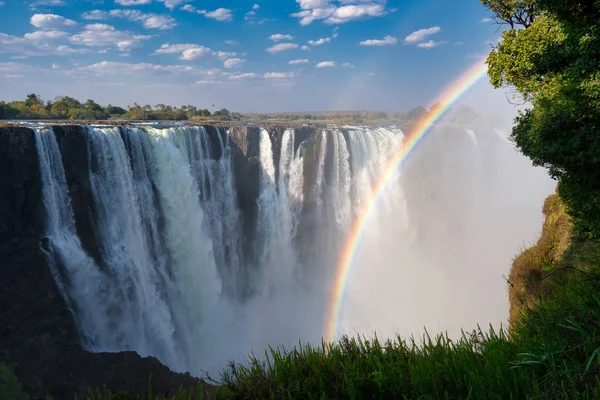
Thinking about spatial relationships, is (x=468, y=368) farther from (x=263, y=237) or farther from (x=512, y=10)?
(x=263, y=237)

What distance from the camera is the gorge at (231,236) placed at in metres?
13.0

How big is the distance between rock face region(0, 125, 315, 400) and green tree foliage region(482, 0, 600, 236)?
11.0 meters

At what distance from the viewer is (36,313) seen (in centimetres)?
1247

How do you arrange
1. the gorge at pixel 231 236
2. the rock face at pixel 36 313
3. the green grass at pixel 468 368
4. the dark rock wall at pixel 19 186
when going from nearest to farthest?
1. the green grass at pixel 468 368
2. the rock face at pixel 36 313
3. the dark rock wall at pixel 19 186
4. the gorge at pixel 231 236

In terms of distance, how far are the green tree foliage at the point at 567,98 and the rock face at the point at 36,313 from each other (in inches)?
432

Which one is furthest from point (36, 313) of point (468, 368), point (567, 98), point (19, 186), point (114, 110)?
point (114, 110)

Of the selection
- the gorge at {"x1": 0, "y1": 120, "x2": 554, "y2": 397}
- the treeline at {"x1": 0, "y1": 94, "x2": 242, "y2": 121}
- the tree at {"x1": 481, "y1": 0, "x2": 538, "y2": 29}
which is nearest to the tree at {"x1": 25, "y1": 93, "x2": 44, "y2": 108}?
the treeline at {"x1": 0, "y1": 94, "x2": 242, "y2": 121}

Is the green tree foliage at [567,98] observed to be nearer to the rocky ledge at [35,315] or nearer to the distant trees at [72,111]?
the rocky ledge at [35,315]

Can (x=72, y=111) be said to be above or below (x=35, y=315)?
above

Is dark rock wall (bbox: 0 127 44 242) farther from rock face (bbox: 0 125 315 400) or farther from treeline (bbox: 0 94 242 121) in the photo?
treeline (bbox: 0 94 242 121)

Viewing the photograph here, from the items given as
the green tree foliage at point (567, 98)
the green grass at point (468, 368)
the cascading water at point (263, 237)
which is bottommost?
the cascading water at point (263, 237)

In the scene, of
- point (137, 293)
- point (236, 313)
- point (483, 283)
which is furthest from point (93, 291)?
point (483, 283)

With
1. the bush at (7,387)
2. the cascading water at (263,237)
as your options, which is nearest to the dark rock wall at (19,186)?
the cascading water at (263,237)

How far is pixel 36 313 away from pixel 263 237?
13.8 meters
